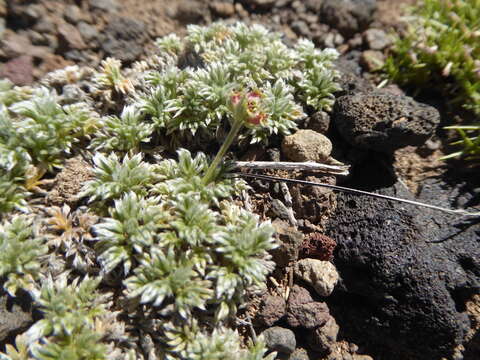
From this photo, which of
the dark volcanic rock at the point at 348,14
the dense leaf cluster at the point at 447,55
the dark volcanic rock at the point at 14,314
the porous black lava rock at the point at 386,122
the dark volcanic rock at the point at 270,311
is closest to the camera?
the dark volcanic rock at the point at 14,314

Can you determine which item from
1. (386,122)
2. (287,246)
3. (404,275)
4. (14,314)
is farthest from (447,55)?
(14,314)

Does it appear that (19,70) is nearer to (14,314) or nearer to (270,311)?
(14,314)

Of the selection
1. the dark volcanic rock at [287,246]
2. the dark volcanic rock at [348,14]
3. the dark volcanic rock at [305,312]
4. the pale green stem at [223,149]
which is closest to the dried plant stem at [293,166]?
the pale green stem at [223,149]

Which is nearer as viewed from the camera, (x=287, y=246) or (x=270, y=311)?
(x=270, y=311)

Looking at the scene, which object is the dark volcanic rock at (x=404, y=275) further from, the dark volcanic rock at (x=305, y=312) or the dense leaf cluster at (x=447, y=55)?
the dense leaf cluster at (x=447, y=55)

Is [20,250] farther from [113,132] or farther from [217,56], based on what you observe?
[217,56]

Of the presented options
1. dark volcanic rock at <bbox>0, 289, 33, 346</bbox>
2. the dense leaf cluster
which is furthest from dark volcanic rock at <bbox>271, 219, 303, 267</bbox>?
dark volcanic rock at <bbox>0, 289, 33, 346</bbox>

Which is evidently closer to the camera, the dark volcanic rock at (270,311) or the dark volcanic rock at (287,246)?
the dark volcanic rock at (270,311)
